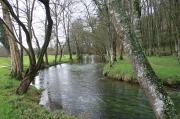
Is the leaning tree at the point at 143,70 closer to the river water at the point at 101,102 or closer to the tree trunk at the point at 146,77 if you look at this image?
the tree trunk at the point at 146,77

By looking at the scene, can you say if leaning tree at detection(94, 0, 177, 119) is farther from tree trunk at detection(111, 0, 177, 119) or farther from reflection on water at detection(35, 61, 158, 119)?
reflection on water at detection(35, 61, 158, 119)

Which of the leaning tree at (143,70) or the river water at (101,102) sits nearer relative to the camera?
the leaning tree at (143,70)

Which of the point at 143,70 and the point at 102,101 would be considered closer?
the point at 143,70

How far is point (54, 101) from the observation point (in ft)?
55.2

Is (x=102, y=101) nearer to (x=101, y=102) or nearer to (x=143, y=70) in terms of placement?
(x=101, y=102)

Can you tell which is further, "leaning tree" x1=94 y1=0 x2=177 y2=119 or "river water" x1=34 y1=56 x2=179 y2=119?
"river water" x1=34 y1=56 x2=179 y2=119

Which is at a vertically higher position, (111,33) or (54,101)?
(111,33)

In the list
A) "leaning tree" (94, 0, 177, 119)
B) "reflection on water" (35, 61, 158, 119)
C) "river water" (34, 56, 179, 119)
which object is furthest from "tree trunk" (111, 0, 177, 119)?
"reflection on water" (35, 61, 158, 119)

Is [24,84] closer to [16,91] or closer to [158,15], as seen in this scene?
[16,91]

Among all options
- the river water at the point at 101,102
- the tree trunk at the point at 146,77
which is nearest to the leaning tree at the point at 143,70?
the tree trunk at the point at 146,77

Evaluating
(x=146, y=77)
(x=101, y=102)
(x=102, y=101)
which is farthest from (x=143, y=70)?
(x=102, y=101)

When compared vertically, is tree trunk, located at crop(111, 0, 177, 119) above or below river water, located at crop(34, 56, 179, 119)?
above

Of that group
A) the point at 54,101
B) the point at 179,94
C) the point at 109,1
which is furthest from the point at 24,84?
the point at 109,1

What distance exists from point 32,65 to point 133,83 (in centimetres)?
999
